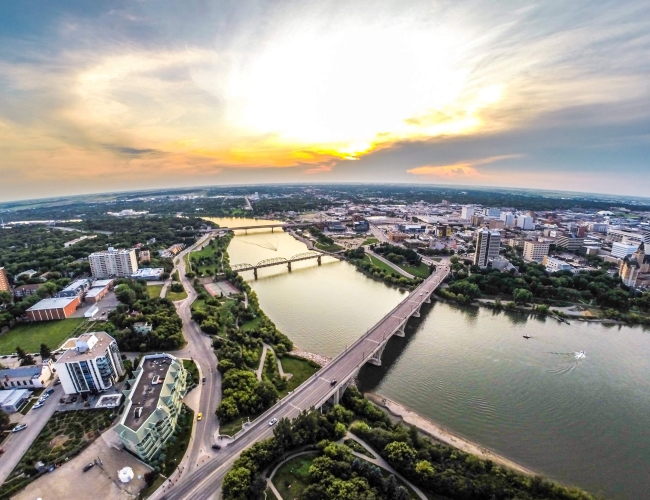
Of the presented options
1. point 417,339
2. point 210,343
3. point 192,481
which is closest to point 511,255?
point 417,339

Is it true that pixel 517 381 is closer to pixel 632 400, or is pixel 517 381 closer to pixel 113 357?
pixel 632 400

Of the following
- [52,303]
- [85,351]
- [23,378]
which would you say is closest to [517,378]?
[85,351]

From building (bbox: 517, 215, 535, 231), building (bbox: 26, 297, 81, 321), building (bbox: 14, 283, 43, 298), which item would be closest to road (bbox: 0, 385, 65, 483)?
building (bbox: 26, 297, 81, 321)

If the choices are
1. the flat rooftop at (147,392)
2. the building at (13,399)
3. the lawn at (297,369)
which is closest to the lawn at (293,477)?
the lawn at (297,369)

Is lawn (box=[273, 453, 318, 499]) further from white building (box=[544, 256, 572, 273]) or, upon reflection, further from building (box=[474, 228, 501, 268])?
white building (box=[544, 256, 572, 273])

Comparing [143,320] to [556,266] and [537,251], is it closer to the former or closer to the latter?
[556,266]
